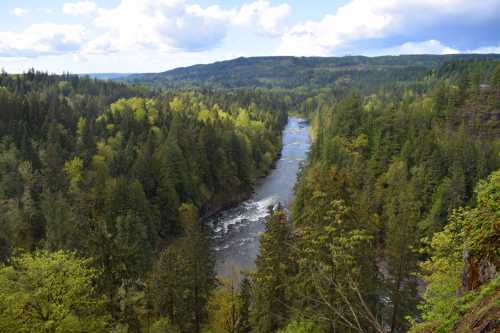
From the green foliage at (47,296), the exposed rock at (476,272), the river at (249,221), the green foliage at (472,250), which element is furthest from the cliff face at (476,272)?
the river at (249,221)

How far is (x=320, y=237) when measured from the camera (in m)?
18.4

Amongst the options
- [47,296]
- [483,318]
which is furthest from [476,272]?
[47,296]

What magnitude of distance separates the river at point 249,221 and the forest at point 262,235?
7.71 feet

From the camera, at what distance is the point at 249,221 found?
208 feet

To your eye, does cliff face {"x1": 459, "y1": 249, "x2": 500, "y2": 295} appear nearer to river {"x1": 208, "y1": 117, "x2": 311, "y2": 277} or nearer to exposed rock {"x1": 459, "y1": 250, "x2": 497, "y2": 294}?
exposed rock {"x1": 459, "y1": 250, "x2": 497, "y2": 294}

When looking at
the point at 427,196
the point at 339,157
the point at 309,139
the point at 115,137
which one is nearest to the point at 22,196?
the point at 115,137

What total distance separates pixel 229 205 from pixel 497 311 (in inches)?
2588

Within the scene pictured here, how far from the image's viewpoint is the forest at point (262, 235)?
16234 mm

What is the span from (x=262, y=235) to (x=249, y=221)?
3782 cm

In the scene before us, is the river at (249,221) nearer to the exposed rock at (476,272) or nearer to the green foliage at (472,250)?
the green foliage at (472,250)

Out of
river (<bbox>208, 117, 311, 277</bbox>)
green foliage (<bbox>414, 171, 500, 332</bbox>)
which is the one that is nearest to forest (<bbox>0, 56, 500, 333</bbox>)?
green foliage (<bbox>414, 171, 500, 332</bbox>)

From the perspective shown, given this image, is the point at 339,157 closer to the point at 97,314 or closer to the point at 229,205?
the point at 229,205

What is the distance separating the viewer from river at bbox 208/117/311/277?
50.4m

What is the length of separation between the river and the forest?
2350 mm
